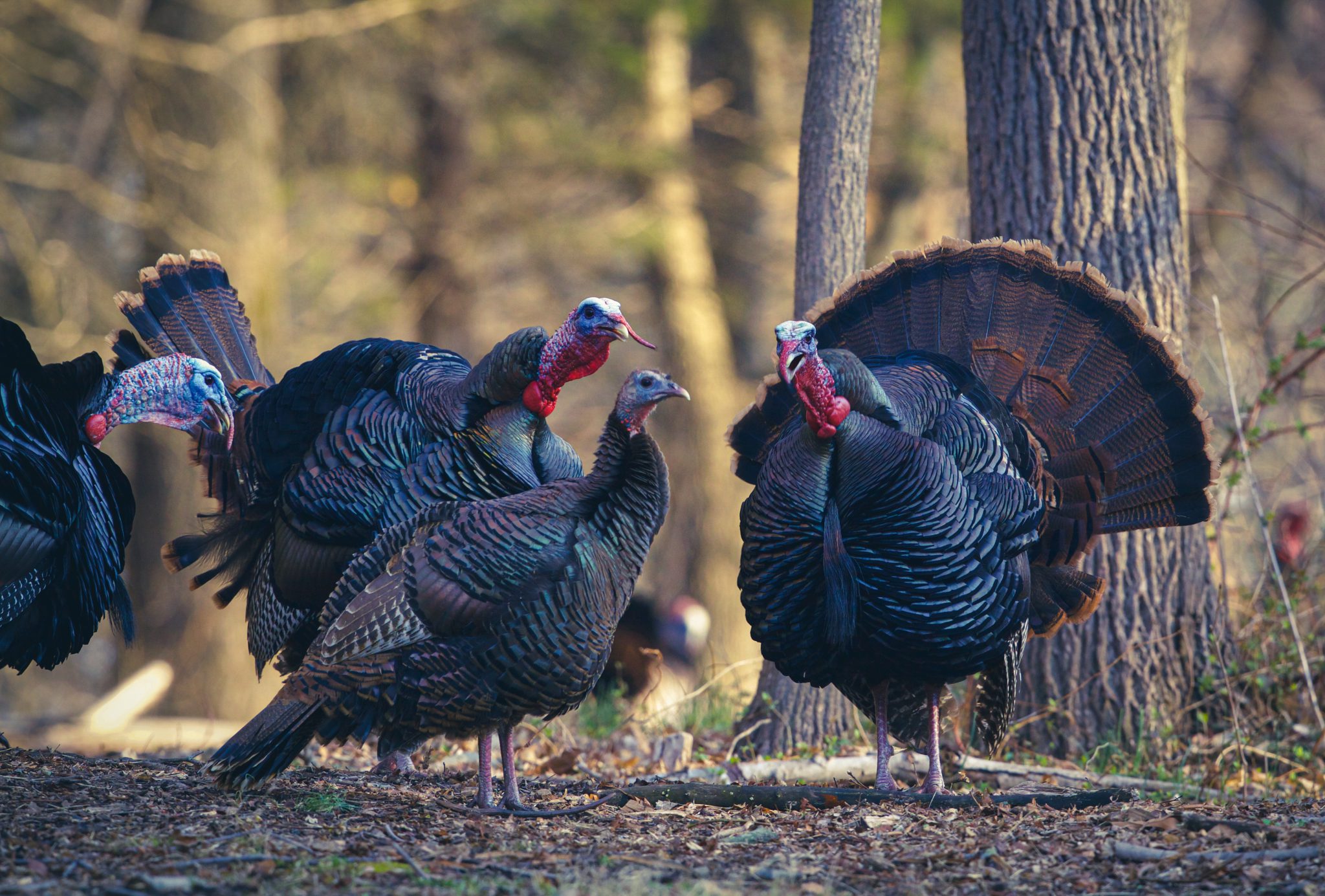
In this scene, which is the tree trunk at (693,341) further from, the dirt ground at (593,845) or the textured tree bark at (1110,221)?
the dirt ground at (593,845)

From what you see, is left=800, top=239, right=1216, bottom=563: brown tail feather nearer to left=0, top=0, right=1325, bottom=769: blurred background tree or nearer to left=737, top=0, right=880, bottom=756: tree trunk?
left=737, top=0, right=880, bottom=756: tree trunk

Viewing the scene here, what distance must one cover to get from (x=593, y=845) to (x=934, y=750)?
1.55m

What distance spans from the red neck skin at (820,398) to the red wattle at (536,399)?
1.07 m

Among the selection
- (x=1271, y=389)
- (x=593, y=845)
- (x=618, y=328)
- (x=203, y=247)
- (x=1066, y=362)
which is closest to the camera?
(x=593, y=845)

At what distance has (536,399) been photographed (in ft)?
14.6

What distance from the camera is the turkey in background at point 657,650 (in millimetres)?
6923

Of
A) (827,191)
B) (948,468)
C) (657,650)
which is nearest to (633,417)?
(948,468)

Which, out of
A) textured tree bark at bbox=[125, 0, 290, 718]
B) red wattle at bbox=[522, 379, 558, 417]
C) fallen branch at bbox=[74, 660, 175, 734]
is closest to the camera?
red wattle at bbox=[522, 379, 558, 417]

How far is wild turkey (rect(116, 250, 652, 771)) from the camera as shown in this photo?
4.38 meters

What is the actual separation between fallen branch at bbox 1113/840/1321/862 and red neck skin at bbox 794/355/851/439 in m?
1.53

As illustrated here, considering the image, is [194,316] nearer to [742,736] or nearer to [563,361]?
[563,361]

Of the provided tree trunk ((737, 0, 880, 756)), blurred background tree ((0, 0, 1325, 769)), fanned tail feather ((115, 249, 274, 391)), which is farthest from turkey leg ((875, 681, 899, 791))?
blurred background tree ((0, 0, 1325, 769))

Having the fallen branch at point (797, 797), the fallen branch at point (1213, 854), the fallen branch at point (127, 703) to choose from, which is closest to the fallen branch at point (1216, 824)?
the fallen branch at point (1213, 854)

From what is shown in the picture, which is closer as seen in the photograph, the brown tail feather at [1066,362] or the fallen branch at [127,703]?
the brown tail feather at [1066,362]
